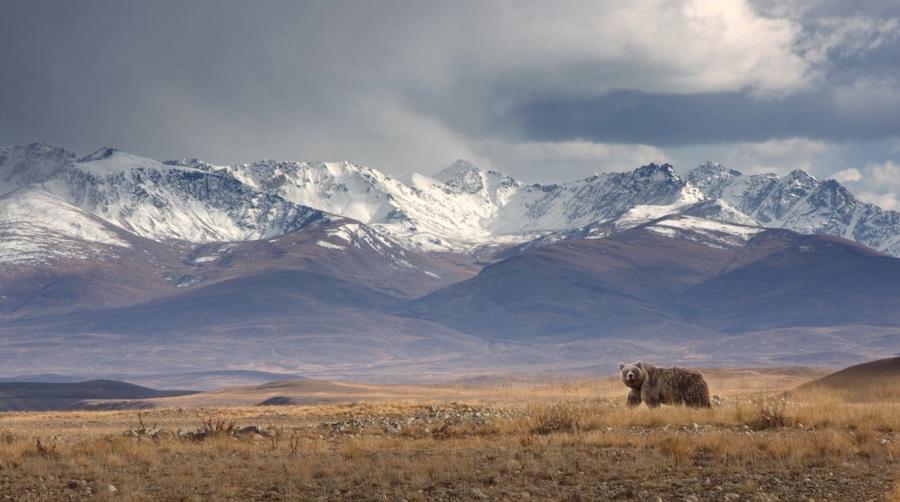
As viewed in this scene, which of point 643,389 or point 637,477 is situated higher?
point 643,389

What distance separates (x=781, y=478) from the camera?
57.1 feet

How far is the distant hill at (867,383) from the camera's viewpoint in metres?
38.9

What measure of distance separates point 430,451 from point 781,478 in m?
6.67

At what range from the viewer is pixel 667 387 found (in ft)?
94.1

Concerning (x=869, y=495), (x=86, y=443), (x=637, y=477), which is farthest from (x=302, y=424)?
(x=869, y=495)

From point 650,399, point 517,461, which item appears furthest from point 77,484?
point 650,399

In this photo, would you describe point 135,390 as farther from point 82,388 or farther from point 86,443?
point 86,443

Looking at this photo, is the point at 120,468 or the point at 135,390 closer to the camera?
the point at 120,468

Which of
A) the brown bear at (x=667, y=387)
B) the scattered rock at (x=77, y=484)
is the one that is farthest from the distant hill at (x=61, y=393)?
the scattered rock at (x=77, y=484)

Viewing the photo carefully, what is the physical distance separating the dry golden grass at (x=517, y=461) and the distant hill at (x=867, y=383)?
14109mm

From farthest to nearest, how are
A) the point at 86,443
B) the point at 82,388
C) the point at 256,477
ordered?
the point at 82,388 → the point at 86,443 → the point at 256,477

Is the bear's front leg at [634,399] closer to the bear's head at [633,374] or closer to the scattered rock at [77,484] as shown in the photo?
the bear's head at [633,374]

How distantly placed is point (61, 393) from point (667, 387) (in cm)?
15732

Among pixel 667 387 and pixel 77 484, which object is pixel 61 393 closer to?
pixel 667 387
